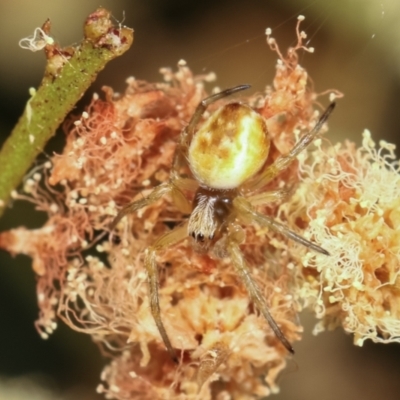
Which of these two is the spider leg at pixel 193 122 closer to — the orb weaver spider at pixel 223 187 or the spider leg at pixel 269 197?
the orb weaver spider at pixel 223 187

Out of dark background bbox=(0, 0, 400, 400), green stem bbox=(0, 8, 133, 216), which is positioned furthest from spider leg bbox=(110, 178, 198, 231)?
dark background bbox=(0, 0, 400, 400)

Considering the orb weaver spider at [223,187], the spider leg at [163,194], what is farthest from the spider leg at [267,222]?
the spider leg at [163,194]

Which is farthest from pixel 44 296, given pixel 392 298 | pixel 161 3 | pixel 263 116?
pixel 161 3

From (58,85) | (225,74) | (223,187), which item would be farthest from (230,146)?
(225,74)

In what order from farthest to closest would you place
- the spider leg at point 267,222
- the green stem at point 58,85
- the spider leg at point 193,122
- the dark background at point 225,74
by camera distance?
1. the dark background at point 225,74
2. the spider leg at point 193,122
3. the spider leg at point 267,222
4. the green stem at point 58,85

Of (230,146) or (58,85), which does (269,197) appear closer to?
Answer: (230,146)

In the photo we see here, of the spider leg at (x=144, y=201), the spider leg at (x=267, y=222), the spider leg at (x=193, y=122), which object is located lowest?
the spider leg at (x=144, y=201)

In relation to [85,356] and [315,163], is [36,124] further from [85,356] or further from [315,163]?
[85,356]
